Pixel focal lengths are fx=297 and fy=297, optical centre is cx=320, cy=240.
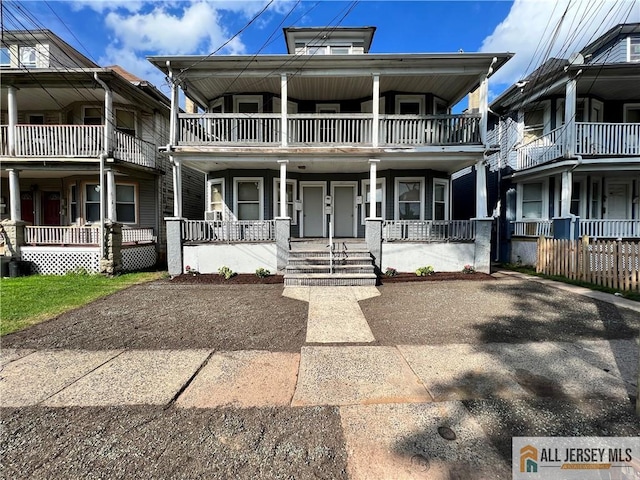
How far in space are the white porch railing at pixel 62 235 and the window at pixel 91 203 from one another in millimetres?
2043

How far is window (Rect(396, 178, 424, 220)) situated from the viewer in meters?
11.2

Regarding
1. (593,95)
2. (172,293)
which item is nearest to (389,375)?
(172,293)

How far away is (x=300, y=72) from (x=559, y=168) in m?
9.45

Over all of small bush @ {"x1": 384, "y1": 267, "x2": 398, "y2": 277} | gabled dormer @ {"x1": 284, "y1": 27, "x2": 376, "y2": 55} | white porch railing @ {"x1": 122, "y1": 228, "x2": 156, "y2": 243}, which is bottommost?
small bush @ {"x1": 384, "y1": 267, "x2": 398, "y2": 277}

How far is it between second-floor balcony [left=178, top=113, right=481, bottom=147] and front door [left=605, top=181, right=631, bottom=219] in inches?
296

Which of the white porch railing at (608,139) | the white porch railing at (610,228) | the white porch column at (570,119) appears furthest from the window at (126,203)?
the white porch railing at (610,228)

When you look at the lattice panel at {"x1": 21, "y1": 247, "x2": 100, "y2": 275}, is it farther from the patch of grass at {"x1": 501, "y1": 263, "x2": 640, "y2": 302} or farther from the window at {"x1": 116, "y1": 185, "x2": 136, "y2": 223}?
the patch of grass at {"x1": 501, "y1": 263, "x2": 640, "y2": 302}

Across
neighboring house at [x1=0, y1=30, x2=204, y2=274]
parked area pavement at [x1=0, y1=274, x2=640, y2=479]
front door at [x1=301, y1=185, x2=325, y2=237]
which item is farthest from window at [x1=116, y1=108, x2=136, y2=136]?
parked area pavement at [x1=0, y1=274, x2=640, y2=479]

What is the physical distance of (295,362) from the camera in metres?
3.58

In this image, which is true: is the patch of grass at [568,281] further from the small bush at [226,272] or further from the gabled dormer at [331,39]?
the gabled dormer at [331,39]

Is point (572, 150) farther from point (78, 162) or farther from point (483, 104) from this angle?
point (78, 162)

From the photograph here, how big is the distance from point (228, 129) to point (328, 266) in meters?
5.91

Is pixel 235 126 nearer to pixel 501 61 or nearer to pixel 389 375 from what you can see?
pixel 501 61

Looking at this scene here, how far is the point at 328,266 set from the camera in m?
8.38
